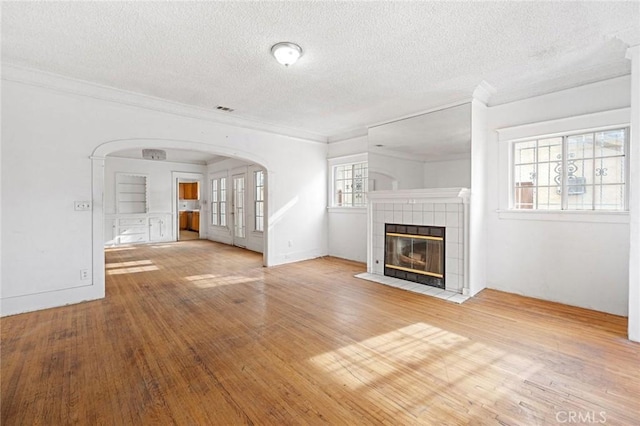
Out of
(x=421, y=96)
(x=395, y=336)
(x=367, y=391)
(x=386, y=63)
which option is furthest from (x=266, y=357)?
(x=421, y=96)

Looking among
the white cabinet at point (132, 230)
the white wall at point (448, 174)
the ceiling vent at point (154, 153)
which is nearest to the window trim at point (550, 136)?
the white wall at point (448, 174)

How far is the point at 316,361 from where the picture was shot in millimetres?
2383

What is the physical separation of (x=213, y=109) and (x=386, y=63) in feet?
9.71

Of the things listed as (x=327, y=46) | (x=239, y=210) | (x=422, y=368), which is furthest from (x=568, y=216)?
(x=239, y=210)

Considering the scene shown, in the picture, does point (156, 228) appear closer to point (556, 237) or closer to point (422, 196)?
point (422, 196)

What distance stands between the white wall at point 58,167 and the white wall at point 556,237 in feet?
15.8

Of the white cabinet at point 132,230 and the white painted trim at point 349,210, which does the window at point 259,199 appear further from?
the white cabinet at point 132,230

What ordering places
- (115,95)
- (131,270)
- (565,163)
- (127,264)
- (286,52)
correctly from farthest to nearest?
1. (127,264)
2. (131,270)
3. (115,95)
4. (565,163)
5. (286,52)

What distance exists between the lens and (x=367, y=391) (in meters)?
2.00

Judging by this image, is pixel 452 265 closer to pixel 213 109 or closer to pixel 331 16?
pixel 331 16

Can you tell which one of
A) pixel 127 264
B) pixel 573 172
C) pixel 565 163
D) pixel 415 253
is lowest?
pixel 127 264

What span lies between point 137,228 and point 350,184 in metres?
6.98

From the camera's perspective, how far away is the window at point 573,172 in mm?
3434

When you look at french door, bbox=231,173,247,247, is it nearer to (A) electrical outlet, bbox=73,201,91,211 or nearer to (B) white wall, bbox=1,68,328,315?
(B) white wall, bbox=1,68,328,315
